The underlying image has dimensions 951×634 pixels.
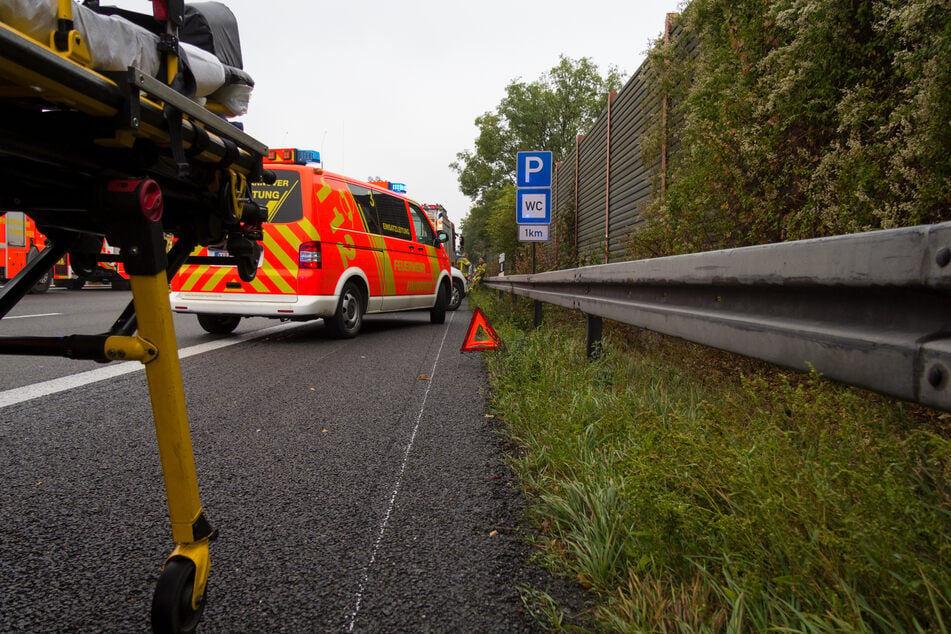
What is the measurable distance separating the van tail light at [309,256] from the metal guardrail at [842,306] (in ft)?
16.9

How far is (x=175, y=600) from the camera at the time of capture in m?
1.31

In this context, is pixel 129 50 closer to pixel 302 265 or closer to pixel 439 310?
pixel 302 265

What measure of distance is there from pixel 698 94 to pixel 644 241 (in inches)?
48.1

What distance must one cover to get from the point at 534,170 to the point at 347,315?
15.7ft

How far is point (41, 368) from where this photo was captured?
186 inches

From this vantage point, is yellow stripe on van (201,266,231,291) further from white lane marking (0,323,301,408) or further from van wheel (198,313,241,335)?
white lane marking (0,323,301,408)

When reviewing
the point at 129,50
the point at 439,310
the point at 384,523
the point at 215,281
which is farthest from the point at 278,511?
the point at 439,310

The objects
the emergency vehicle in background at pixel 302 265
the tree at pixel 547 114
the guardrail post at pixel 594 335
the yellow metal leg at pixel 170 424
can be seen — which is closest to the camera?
the yellow metal leg at pixel 170 424

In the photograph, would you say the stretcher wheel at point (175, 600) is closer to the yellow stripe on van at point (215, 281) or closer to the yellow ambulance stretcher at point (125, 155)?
the yellow ambulance stretcher at point (125, 155)

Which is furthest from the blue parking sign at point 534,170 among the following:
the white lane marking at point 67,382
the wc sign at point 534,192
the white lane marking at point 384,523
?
the white lane marking at point 384,523

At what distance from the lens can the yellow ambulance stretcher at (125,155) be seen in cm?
131

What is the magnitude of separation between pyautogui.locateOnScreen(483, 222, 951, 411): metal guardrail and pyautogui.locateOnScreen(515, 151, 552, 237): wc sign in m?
8.20

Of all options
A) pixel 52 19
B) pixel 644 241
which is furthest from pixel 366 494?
pixel 644 241

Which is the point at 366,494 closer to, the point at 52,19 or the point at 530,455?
the point at 530,455
